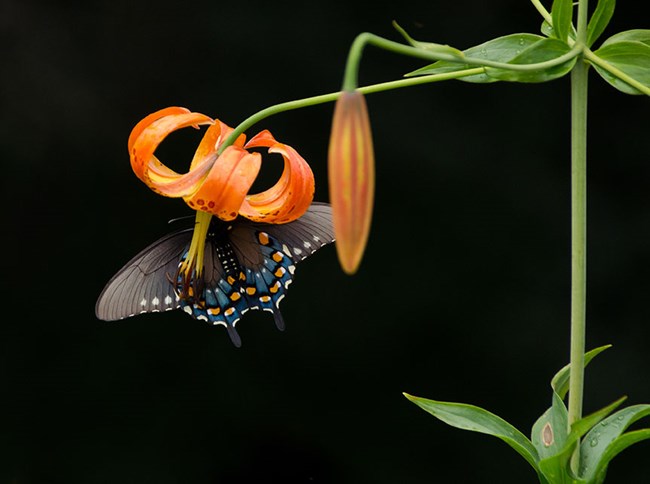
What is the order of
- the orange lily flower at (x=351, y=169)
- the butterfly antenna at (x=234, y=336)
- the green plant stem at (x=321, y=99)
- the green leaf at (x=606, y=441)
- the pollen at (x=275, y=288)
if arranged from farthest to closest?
the pollen at (x=275, y=288), the butterfly antenna at (x=234, y=336), the green leaf at (x=606, y=441), the green plant stem at (x=321, y=99), the orange lily flower at (x=351, y=169)

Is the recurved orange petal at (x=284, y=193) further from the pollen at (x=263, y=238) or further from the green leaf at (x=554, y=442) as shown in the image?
the green leaf at (x=554, y=442)

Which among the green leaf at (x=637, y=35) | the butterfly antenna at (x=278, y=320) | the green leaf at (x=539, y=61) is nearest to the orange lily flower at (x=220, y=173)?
the butterfly antenna at (x=278, y=320)

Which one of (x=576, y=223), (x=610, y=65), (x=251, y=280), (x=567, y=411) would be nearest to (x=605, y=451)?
(x=567, y=411)

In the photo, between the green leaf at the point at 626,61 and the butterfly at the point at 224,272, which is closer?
the green leaf at the point at 626,61

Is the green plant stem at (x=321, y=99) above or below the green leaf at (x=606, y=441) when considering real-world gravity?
above

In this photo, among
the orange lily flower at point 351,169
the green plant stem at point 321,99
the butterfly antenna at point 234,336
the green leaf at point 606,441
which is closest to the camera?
the orange lily flower at point 351,169

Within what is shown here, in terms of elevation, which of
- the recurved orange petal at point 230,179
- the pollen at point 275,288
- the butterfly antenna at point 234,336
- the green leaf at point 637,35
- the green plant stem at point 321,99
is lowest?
the butterfly antenna at point 234,336
